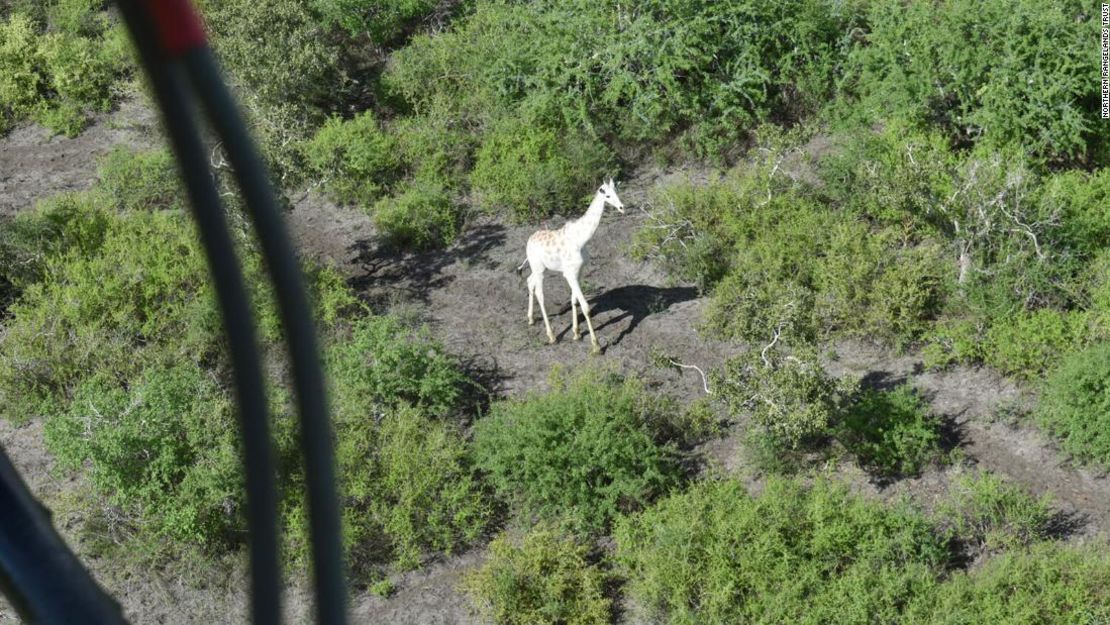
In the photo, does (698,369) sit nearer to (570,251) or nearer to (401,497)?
(570,251)

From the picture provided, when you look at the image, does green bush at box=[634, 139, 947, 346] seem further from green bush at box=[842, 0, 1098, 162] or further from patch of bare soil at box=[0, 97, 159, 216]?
patch of bare soil at box=[0, 97, 159, 216]

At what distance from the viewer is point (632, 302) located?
1137 cm

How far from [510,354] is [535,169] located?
2.75 meters

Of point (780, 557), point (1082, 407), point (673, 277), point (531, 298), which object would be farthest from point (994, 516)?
point (531, 298)

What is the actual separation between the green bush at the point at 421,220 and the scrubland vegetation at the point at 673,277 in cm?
4

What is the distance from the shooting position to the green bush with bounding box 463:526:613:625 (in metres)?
8.24

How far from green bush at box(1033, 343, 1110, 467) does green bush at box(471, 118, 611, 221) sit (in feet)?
16.8

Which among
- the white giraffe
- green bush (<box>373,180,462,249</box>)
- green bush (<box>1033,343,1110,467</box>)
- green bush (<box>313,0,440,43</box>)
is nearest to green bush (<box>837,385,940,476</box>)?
green bush (<box>1033,343,1110,467</box>)

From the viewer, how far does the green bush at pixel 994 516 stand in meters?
8.45

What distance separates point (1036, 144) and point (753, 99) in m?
2.97

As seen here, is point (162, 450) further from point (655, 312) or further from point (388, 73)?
point (388, 73)

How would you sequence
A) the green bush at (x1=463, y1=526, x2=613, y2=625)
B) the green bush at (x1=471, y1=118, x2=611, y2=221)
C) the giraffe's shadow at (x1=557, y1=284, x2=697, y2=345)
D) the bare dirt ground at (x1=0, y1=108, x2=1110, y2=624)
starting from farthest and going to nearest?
the green bush at (x1=471, y1=118, x2=611, y2=221) → the giraffe's shadow at (x1=557, y1=284, x2=697, y2=345) → the bare dirt ground at (x1=0, y1=108, x2=1110, y2=624) → the green bush at (x1=463, y1=526, x2=613, y2=625)

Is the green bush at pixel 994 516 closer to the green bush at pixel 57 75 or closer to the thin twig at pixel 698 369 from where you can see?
the thin twig at pixel 698 369

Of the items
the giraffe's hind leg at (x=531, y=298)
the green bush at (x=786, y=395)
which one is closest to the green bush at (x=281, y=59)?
the giraffe's hind leg at (x=531, y=298)
